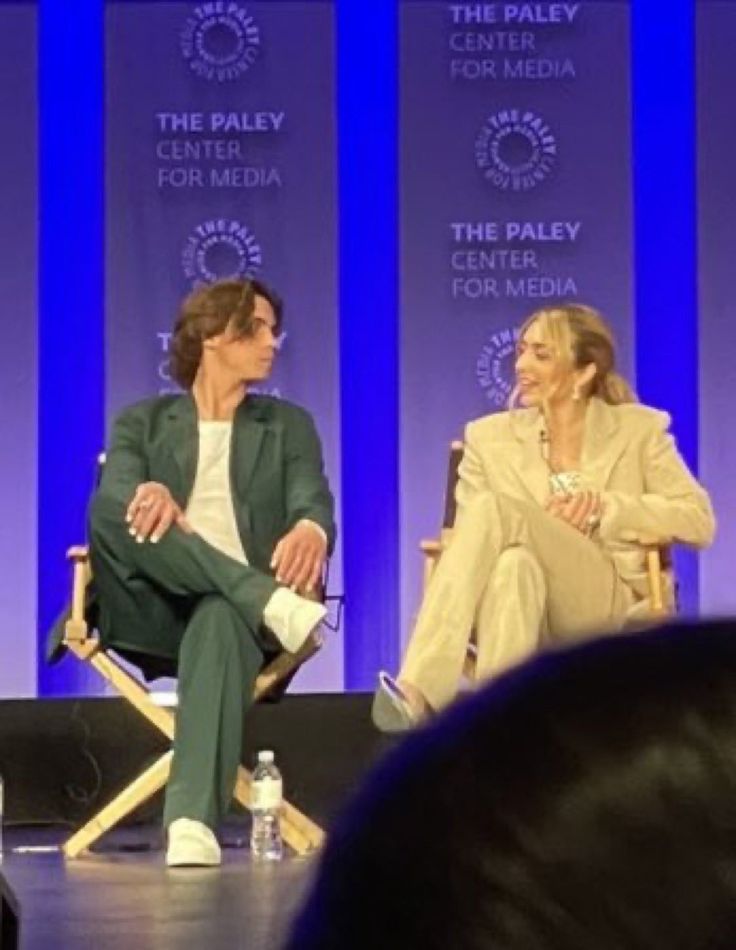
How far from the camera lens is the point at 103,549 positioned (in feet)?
13.3

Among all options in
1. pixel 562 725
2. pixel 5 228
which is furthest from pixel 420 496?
pixel 562 725

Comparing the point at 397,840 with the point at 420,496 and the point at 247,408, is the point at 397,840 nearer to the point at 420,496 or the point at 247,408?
the point at 247,408

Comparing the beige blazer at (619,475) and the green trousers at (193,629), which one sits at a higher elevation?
the beige blazer at (619,475)

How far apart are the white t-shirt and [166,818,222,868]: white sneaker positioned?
60 cm

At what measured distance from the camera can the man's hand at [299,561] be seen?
396cm

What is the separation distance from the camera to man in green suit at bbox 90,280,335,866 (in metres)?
3.84

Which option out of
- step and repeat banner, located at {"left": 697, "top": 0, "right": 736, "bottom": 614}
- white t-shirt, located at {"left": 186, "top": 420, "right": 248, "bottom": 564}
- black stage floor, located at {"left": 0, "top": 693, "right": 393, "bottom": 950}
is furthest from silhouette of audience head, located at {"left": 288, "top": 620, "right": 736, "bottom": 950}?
step and repeat banner, located at {"left": 697, "top": 0, "right": 736, "bottom": 614}

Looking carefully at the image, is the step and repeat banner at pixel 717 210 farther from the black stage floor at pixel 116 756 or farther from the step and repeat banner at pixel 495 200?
the black stage floor at pixel 116 756

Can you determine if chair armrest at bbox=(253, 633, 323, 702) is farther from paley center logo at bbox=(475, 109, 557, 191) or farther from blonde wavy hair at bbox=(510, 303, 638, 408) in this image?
paley center logo at bbox=(475, 109, 557, 191)

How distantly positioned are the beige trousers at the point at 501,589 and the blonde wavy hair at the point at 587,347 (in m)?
0.38

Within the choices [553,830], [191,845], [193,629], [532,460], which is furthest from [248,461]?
[553,830]

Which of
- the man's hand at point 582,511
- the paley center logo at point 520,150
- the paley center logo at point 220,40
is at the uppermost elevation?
the paley center logo at point 220,40

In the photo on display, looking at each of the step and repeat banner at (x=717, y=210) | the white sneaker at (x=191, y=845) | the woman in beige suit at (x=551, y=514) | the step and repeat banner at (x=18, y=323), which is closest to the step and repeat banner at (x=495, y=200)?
the step and repeat banner at (x=717, y=210)

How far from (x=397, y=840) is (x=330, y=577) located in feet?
16.8
